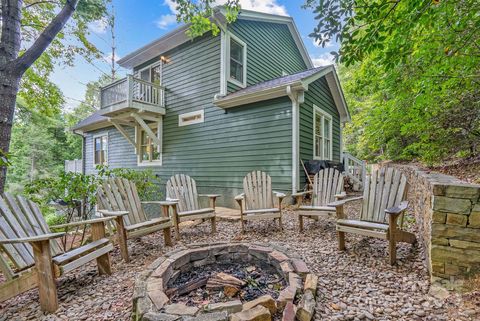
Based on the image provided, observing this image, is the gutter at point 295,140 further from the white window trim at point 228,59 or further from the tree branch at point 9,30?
the tree branch at point 9,30

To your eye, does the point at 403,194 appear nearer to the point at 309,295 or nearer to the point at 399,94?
the point at 309,295

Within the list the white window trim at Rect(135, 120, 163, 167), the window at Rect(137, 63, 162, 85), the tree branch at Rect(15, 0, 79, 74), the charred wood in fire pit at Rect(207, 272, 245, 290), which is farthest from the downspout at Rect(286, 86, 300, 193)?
the window at Rect(137, 63, 162, 85)

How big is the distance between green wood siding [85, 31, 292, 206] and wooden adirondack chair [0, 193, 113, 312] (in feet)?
12.5

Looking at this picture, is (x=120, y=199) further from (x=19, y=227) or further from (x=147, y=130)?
(x=147, y=130)

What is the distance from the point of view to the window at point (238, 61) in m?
6.40

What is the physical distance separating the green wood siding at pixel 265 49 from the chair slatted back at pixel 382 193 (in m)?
4.57

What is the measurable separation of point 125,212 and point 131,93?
5.01 m

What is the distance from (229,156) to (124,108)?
3597mm

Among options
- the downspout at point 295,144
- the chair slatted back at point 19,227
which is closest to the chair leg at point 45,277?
the chair slatted back at point 19,227

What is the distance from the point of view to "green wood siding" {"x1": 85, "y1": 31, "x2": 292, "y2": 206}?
17.3 feet

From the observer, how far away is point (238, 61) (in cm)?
662

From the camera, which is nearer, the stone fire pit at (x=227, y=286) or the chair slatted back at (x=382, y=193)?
the stone fire pit at (x=227, y=286)

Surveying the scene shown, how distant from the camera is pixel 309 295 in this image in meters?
1.52

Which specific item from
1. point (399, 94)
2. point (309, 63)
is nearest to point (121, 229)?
point (399, 94)
